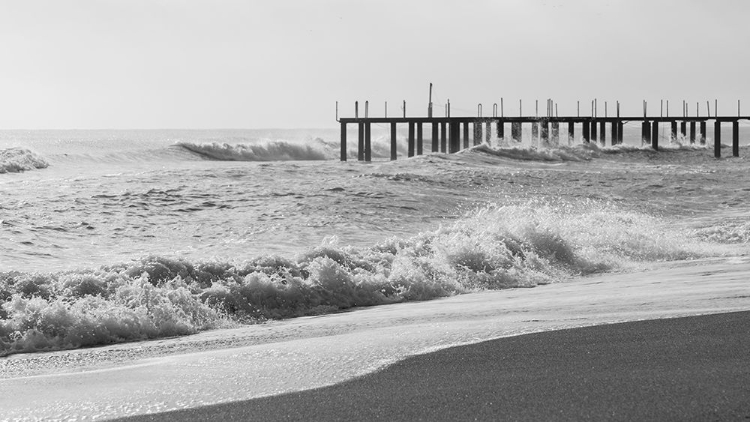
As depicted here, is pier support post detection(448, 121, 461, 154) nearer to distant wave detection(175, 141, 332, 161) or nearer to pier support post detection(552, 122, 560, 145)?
→ pier support post detection(552, 122, 560, 145)

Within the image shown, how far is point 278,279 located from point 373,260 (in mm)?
1681

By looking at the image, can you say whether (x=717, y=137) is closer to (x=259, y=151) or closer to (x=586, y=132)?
(x=586, y=132)

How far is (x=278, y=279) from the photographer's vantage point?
8914mm

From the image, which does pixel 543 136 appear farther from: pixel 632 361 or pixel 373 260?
pixel 632 361

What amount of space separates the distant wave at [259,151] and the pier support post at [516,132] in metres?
15.5

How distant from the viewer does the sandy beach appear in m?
4.70

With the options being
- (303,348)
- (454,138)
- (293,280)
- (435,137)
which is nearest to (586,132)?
(454,138)

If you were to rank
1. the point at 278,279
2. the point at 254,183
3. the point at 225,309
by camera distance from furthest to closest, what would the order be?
the point at 254,183 → the point at 278,279 → the point at 225,309

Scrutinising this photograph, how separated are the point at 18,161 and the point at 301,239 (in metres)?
22.0

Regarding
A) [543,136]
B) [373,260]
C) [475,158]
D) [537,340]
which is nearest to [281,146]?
[543,136]

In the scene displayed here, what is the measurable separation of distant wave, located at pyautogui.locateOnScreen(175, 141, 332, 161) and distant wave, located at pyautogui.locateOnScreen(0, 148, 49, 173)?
20.8 m

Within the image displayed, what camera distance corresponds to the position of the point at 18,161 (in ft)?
106

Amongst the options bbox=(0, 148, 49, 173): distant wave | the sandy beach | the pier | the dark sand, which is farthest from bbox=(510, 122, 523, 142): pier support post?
the dark sand

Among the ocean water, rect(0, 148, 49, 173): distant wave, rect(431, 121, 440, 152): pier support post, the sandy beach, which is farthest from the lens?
rect(431, 121, 440, 152): pier support post
